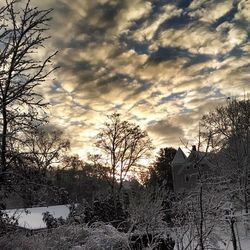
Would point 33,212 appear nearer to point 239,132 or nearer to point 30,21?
point 239,132

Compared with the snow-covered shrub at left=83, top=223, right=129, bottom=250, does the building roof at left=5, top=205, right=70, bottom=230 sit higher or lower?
higher

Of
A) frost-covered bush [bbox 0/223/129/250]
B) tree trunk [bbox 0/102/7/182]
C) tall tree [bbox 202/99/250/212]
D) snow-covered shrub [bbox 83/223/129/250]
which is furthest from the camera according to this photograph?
tall tree [bbox 202/99/250/212]

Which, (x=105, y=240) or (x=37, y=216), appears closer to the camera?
(x=105, y=240)

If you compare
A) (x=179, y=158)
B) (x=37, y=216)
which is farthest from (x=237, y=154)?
(x=179, y=158)

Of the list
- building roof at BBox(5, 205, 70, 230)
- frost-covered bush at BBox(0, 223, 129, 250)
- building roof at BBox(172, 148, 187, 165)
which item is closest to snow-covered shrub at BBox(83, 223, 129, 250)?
frost-covered bush at BBox(0, 223, 129, 250)

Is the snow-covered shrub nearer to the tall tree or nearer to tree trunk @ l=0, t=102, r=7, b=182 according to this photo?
tree trunk @ l=0, t=102, r=7, b=182

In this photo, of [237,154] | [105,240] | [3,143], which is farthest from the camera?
[237,154]

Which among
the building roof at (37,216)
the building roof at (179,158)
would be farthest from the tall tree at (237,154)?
the building roof at (179,158)

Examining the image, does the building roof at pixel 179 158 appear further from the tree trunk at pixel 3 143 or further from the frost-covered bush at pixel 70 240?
the frost-covered bush at pixel 70 240

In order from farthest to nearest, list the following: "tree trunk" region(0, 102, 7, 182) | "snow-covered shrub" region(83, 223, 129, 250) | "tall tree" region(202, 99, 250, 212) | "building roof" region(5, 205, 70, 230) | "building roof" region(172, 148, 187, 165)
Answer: "building roof" region(172, 148, 187, 165), "building roof" region(5, 205, 70, 230), "tall tree" region(202, 99, 250, 212), "tree trunk" region(0, 102, 7, 182), "snow-covered shrub" region(83, 223, 129, 250)

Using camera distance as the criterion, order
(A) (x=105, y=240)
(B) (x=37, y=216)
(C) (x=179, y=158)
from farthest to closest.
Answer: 1. (C) (x=179, y=158)
2. (B) (x=37, y=216)
3. (A) (x=105, y=240)

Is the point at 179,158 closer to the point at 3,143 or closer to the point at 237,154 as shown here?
the point at 237,154

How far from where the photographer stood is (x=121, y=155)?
152 ft

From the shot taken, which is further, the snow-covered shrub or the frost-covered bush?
the snow-covered shrub
